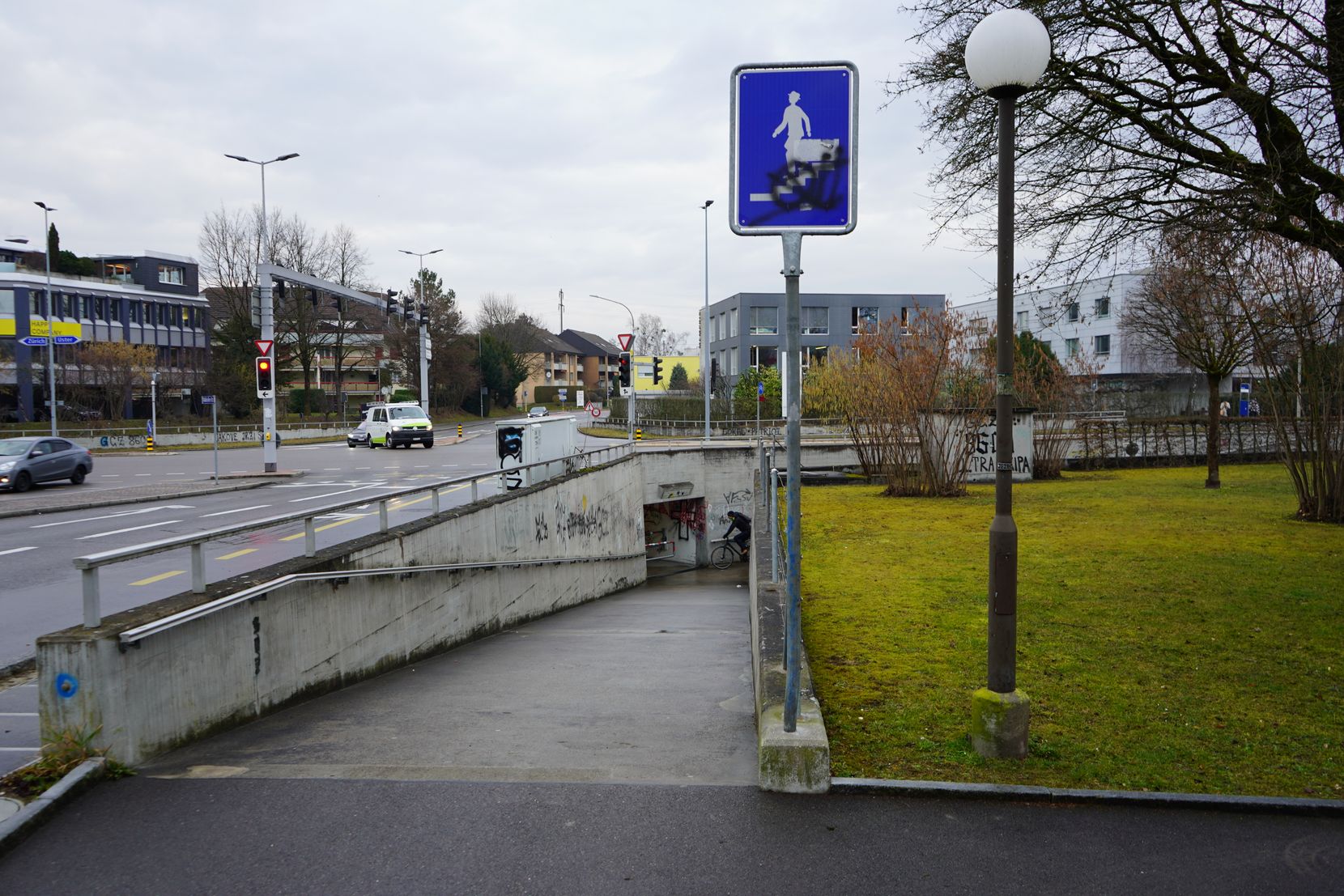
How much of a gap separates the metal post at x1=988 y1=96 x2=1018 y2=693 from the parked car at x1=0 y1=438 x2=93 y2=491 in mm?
24424

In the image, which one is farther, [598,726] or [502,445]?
[502,445]

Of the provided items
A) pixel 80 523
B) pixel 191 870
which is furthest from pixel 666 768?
pixel 80 523

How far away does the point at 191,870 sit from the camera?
393cm

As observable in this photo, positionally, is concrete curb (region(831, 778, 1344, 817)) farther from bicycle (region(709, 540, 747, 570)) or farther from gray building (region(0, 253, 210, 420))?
gray building (region(0, 253, 210, 420))

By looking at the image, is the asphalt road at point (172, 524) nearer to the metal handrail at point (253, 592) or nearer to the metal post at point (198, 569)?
the metal post at point (198, 569)

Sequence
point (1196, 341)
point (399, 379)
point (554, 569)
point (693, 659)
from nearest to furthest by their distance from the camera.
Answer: point (693, 659) → point (554, 569) → point (1196, 341) → point (399, 379)

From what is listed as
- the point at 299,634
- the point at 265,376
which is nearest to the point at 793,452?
the point at 299,634

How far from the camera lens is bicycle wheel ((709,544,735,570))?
29234 mm

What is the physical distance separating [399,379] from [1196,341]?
7345 cm

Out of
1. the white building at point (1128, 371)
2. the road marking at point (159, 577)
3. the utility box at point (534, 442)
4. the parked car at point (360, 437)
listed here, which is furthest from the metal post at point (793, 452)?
the parked car at point (360, 437)

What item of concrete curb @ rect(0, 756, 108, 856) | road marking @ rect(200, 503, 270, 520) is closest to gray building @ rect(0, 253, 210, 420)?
road marking @ rect(200, 503, 270, 520)

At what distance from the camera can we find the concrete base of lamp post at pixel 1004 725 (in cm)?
504

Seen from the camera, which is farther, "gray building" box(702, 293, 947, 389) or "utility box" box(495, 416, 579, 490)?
"gray building" box(702, 293, 947, 389)

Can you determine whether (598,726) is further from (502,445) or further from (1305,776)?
(502,445)
